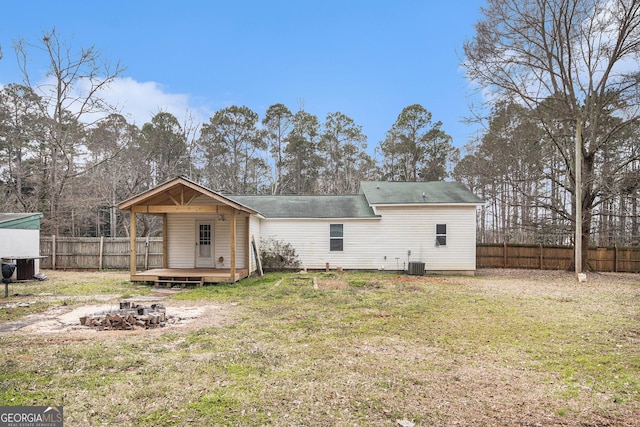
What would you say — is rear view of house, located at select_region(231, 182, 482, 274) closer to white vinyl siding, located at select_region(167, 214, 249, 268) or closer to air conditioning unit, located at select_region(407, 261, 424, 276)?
air conditioning unit, located at select_region(407, 261, 424, 276)

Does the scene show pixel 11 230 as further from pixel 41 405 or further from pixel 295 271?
pixel 41 405

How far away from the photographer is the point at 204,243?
45.5 ft

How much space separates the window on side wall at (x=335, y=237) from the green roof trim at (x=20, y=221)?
470 inches

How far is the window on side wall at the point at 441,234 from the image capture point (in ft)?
50.6

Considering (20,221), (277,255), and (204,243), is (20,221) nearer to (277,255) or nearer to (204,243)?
(204,243)

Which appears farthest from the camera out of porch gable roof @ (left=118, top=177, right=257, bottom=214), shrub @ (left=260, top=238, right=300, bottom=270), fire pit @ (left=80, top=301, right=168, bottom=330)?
shrub @ (left=260, top=238, right=300, bottom=270)

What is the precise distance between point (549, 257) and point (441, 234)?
23.6ft

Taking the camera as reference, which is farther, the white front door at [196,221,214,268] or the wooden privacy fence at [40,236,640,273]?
the wooden privacy fence at [40,236,640,273]

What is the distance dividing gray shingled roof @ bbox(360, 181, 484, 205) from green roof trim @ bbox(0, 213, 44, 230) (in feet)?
45.2

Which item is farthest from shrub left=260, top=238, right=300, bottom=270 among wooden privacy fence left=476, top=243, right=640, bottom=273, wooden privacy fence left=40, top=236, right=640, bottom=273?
wooden privacy fence left=476, top=243, right=640, bottom=273

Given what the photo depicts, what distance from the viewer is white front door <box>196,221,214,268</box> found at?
13805 millimetres

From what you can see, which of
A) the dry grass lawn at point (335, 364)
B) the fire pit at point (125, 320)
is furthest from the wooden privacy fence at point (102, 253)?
the fire pit at point (125, 320)

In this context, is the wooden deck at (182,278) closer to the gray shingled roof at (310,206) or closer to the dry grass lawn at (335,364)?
the dry grass lawn at (335,364)

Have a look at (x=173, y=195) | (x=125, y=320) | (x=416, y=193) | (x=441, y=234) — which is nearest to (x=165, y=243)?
(x=173, y=195)
